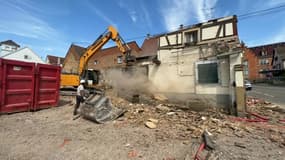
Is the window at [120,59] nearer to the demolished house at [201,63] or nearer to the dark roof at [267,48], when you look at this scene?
the demolished house at [201,63]

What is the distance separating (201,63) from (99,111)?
212 inches

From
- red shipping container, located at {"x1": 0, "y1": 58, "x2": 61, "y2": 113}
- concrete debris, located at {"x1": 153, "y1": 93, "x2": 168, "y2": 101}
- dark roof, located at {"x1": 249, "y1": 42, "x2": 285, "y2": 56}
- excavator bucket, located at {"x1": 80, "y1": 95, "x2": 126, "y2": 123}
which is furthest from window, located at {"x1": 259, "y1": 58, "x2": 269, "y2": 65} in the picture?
red shipping container, located at {"x1": 0, "y1": 58, "x2": 61, "y2": 113}

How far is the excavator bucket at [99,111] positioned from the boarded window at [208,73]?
4.33 m

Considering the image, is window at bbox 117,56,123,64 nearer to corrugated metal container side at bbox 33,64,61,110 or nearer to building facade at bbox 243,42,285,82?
corrugated metal container side at bbox 33,64,61,110

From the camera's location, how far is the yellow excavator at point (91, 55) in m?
11.4

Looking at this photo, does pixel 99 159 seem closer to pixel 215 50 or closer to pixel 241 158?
pixel 241 158

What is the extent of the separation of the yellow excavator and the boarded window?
16.2ft

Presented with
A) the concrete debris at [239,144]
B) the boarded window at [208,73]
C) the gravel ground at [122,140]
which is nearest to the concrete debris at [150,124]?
the gravel ground at [122,140]

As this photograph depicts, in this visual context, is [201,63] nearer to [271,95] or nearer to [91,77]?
[91,77]

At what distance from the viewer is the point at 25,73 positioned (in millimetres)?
6875

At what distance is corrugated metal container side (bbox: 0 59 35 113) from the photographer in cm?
623

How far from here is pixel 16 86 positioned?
6.59 meters

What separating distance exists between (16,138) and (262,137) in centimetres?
706

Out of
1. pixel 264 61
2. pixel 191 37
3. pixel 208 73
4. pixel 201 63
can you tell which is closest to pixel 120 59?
pixel 191 37
